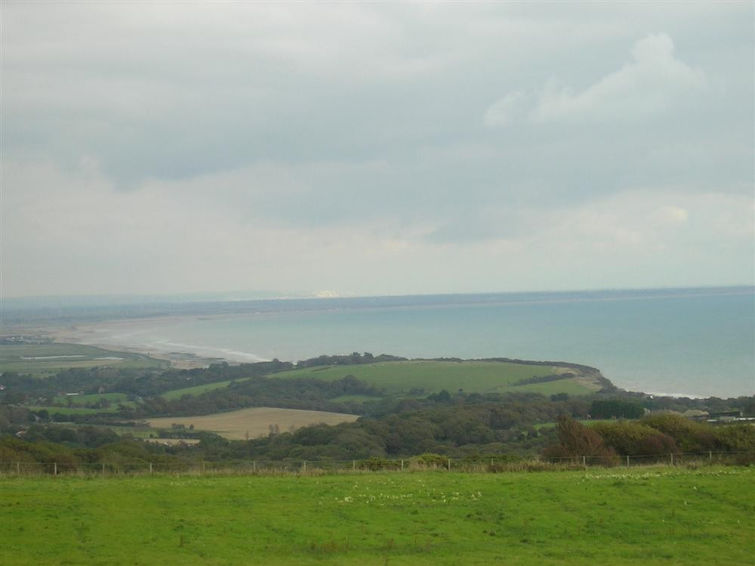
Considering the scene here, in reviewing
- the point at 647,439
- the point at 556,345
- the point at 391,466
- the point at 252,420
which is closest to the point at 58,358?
the point at 252,420

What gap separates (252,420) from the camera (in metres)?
64.3

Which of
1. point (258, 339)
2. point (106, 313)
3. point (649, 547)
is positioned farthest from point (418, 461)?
point (106, 313)

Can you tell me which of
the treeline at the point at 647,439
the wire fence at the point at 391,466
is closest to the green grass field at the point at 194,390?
the wire fence at the point at 391,466

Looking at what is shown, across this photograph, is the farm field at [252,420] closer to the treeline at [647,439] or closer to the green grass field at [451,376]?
the green grass field at [451,376]

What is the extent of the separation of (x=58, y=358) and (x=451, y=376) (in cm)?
4603

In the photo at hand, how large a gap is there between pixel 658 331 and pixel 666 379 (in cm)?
8247

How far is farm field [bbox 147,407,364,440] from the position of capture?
194 ft

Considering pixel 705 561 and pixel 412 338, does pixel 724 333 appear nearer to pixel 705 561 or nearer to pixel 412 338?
pixel 412 338

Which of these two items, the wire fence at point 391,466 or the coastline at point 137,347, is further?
the coastline at point 137,347

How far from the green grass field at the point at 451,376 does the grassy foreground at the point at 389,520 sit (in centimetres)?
5258

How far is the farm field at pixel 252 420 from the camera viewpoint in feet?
194

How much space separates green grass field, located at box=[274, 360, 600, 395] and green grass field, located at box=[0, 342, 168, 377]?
21732 millimetres

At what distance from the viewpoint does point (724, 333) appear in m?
155

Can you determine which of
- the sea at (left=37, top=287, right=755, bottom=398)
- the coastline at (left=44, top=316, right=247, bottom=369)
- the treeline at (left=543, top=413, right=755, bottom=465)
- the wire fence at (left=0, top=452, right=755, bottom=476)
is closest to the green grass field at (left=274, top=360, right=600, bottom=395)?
the sea at (left=37, top=287, right=755, bottom=398)
